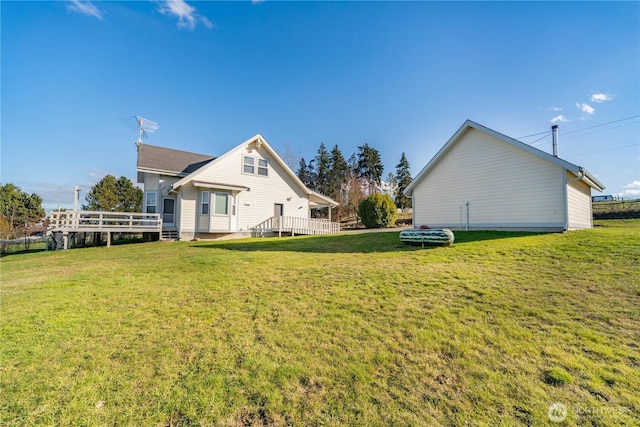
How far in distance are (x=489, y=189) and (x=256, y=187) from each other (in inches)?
583

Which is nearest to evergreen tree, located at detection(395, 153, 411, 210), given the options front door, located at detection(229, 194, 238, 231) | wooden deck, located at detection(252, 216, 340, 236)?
wooden deck, located at detection(252, 216, 340, 236)

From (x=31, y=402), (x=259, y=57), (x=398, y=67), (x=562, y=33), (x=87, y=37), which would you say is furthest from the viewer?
(x=259, y=57)

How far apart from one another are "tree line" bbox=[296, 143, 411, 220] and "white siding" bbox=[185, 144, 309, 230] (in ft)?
83.7

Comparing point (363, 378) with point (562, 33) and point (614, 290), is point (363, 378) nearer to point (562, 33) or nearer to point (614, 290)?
point (614, 290)

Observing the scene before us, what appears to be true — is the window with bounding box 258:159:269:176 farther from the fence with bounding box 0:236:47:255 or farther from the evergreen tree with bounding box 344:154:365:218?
the evergreen tree with bounding box 344:154:365:218

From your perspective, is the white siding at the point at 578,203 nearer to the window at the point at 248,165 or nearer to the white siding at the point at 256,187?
the white siding at the point at 256,187

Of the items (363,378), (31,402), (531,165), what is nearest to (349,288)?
(363,378)

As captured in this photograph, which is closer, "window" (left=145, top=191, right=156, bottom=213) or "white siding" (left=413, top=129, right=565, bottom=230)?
"white siding" (left=413, top=129, right=565, bottom=230)

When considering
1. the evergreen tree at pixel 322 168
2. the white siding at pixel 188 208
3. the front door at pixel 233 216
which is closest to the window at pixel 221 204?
→ the front door at pixel 233 216

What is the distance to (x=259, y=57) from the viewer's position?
57.2 ft

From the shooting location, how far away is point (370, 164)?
2067 inches

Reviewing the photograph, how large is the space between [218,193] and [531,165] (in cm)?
1732

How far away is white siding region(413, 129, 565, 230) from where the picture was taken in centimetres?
1180

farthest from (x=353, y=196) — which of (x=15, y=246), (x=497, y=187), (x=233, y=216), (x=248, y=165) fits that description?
(x=15, y=246)
